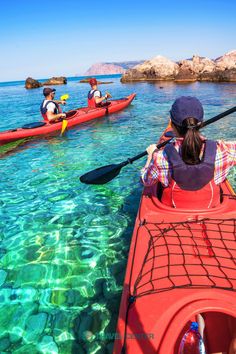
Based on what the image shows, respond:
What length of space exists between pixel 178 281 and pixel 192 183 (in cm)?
108

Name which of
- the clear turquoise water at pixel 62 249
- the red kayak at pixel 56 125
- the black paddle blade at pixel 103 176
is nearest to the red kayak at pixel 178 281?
the clear turquoise water at pixel 62 249

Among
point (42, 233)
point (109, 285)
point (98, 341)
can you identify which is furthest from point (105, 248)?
point (98, 341)

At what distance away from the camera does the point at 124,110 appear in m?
16.9

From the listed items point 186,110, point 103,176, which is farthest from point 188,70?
point 186,110

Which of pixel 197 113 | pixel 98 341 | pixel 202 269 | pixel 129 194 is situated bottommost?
pixel 98 341

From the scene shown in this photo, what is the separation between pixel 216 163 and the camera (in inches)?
118

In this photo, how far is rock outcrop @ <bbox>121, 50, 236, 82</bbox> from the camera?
36.4m

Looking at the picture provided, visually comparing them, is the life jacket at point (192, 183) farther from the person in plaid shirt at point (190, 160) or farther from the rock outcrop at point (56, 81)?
the rock outcrop at point (56, 81)

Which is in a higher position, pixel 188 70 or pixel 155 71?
pixel 155 71

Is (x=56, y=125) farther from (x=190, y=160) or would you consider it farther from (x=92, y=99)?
(x=190, y=160)

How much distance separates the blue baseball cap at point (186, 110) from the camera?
2.89 meters

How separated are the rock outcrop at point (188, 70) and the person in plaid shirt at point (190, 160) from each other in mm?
35015

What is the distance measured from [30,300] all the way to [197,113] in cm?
304

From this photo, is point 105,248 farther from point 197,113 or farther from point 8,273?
point 197,113
